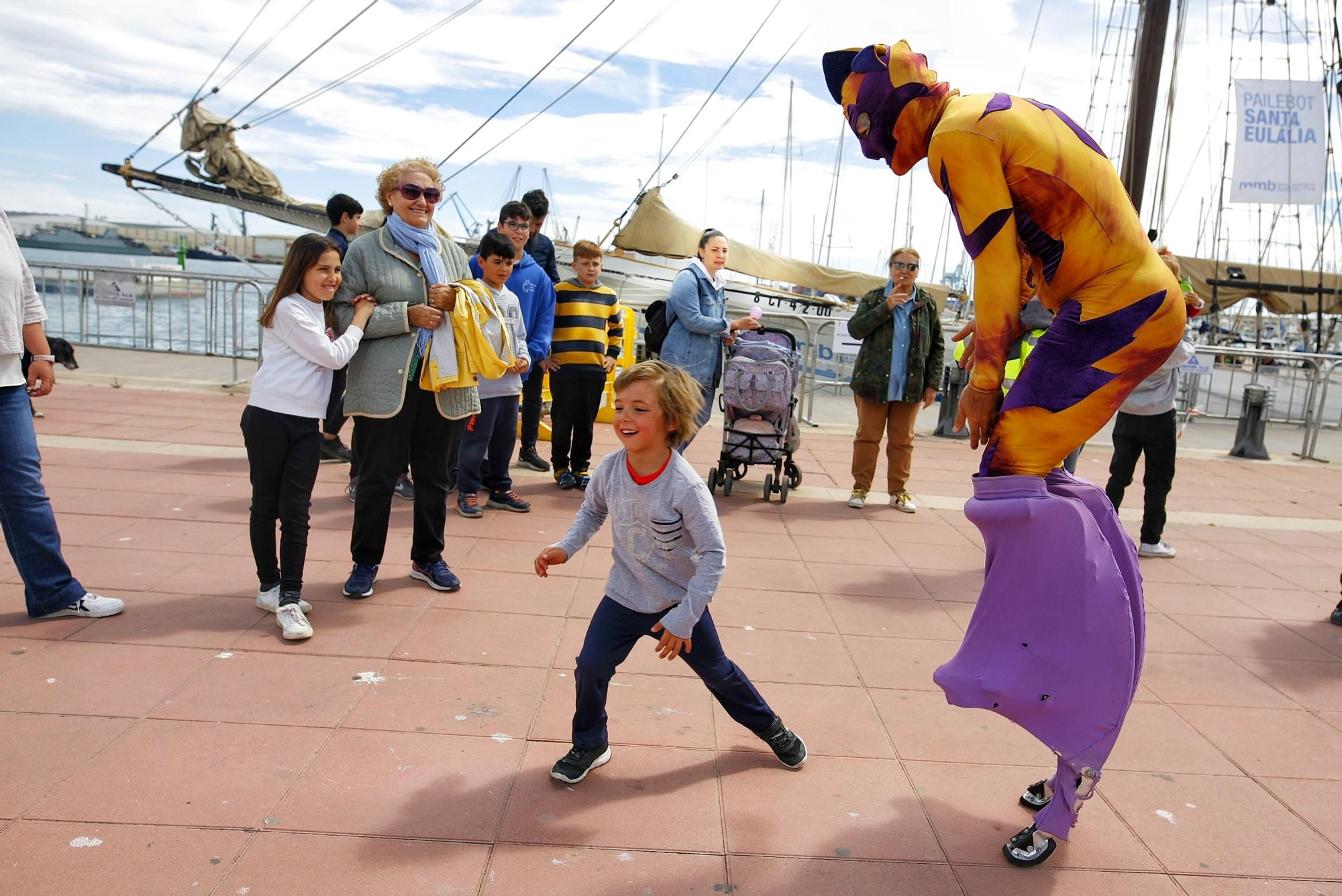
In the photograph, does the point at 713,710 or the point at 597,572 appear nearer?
the point at 713,710

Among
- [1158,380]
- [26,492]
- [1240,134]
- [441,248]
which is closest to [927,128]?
[441,248]

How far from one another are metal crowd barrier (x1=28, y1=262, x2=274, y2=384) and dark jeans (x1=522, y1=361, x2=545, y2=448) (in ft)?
18.3

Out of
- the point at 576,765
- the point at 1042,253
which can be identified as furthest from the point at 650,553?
the point at 1042,253

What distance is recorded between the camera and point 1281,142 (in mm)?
12859

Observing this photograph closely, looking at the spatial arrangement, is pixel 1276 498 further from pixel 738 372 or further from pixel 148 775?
pixel 148 775

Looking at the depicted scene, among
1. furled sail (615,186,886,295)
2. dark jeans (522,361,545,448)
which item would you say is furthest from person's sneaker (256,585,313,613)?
furled sail (615,186,886,295)

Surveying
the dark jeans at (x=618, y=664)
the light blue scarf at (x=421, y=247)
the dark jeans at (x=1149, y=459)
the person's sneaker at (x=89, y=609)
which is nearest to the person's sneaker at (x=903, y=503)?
the dark jeans at (x=1149, y=459)

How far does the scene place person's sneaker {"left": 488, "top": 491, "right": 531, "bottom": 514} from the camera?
6.61 m

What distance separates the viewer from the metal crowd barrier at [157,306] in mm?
13586

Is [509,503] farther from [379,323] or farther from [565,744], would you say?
[565,744]

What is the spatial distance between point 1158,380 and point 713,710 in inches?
167

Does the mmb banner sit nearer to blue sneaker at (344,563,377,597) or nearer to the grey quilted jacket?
the grey quilted jacket

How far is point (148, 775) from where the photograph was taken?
2.90 metres

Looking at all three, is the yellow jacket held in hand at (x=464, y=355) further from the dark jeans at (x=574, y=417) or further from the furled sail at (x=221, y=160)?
the furled sail at (x=221, y=160)
